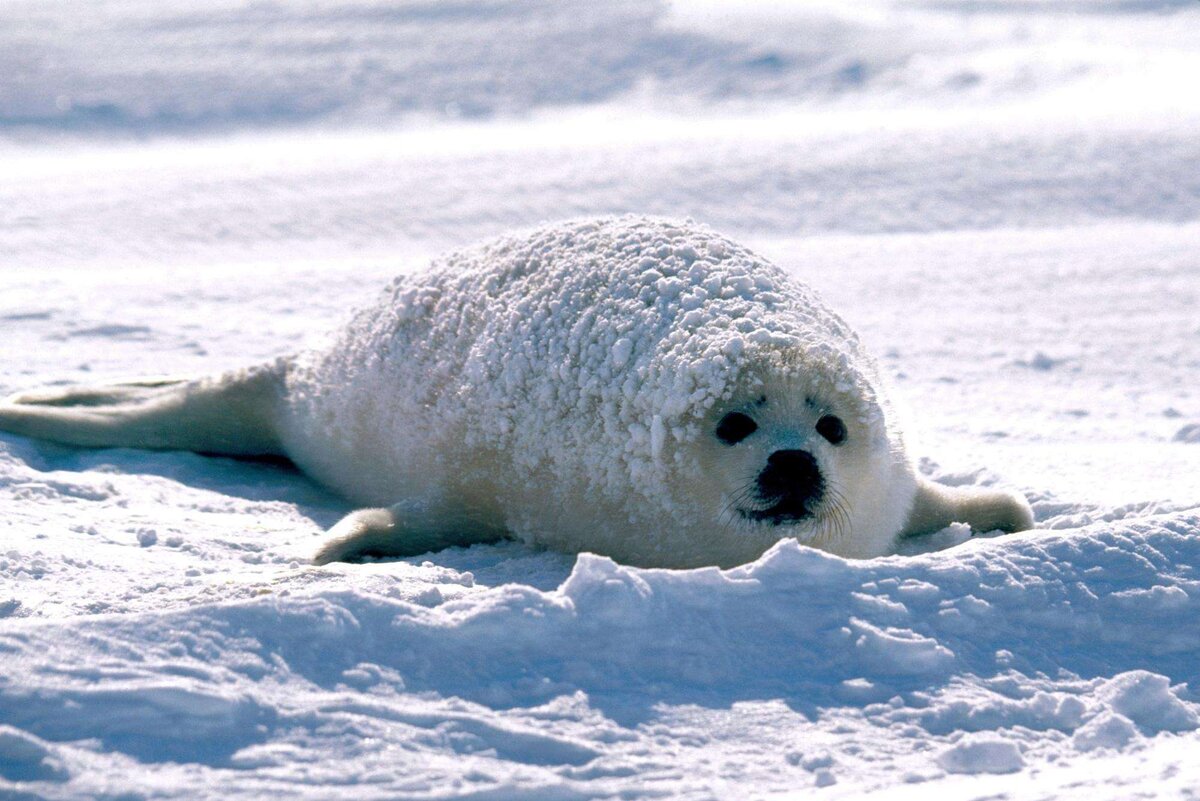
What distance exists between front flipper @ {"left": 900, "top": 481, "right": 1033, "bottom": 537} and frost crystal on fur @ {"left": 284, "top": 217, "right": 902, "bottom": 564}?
0.35m

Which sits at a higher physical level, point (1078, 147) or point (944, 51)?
point (944, 51)

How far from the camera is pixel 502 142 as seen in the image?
30.8ft

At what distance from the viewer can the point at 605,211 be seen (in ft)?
24.4

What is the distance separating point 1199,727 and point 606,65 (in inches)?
371

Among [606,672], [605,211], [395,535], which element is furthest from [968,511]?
[605,211]

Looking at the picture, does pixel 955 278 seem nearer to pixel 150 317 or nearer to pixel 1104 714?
pixel 150 317

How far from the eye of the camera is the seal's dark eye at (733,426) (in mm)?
3086

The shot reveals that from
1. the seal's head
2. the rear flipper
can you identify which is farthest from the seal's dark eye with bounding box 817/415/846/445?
the rear flipper

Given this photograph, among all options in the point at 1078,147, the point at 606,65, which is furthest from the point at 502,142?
the point at 1078,147

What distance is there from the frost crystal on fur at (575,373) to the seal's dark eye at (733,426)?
1.3 inches

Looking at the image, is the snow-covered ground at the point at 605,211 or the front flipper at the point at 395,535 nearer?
the snow-covered ground at the point at 605,211

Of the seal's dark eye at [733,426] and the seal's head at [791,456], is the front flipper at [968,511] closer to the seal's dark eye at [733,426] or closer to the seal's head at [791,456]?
the seal's head at [791,456]

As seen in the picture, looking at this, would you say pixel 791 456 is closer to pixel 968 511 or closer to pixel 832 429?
pixel 832 429

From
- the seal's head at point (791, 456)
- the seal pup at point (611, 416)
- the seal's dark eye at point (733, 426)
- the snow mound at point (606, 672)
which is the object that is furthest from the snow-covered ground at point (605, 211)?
the seal's dark eye at point (733, 426)
